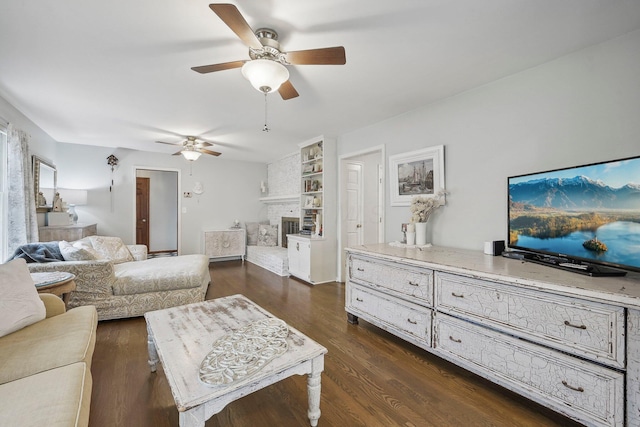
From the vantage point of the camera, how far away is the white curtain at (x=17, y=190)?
3.09 metres

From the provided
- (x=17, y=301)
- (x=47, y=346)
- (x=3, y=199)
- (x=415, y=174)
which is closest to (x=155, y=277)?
(x=17, y=301)

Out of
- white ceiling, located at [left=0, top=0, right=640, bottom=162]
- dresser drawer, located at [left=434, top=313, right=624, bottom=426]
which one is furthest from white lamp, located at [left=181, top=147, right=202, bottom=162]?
dresser drawer, located at [left=434, top=313, right=624, bottom=426]

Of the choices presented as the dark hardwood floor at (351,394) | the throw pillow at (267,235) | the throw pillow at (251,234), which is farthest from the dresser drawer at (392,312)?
the throw pillow at (251,234)

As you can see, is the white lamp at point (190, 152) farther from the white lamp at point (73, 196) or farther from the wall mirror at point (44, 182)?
the white lamp at point (73, 196)

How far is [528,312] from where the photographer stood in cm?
160

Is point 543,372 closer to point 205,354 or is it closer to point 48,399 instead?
point 205,354

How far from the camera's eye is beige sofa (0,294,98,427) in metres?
1.02

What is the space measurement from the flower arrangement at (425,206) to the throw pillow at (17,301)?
10.3 ft

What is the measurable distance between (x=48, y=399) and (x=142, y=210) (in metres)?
7.13

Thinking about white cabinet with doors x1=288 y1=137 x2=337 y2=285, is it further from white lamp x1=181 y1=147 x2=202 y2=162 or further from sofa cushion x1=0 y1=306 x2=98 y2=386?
sofa cushion x1=0 y1=306 x2=98 y2=386

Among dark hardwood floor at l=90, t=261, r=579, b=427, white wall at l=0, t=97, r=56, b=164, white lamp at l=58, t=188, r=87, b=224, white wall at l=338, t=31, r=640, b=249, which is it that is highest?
white wall at l=0, t=97, r=56, b=164

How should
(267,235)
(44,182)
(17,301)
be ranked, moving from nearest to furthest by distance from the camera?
(17,301) < (44,182) < (267,235)

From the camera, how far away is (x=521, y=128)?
2.32m

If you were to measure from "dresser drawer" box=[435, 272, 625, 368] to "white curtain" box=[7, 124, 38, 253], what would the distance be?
15.3ft
